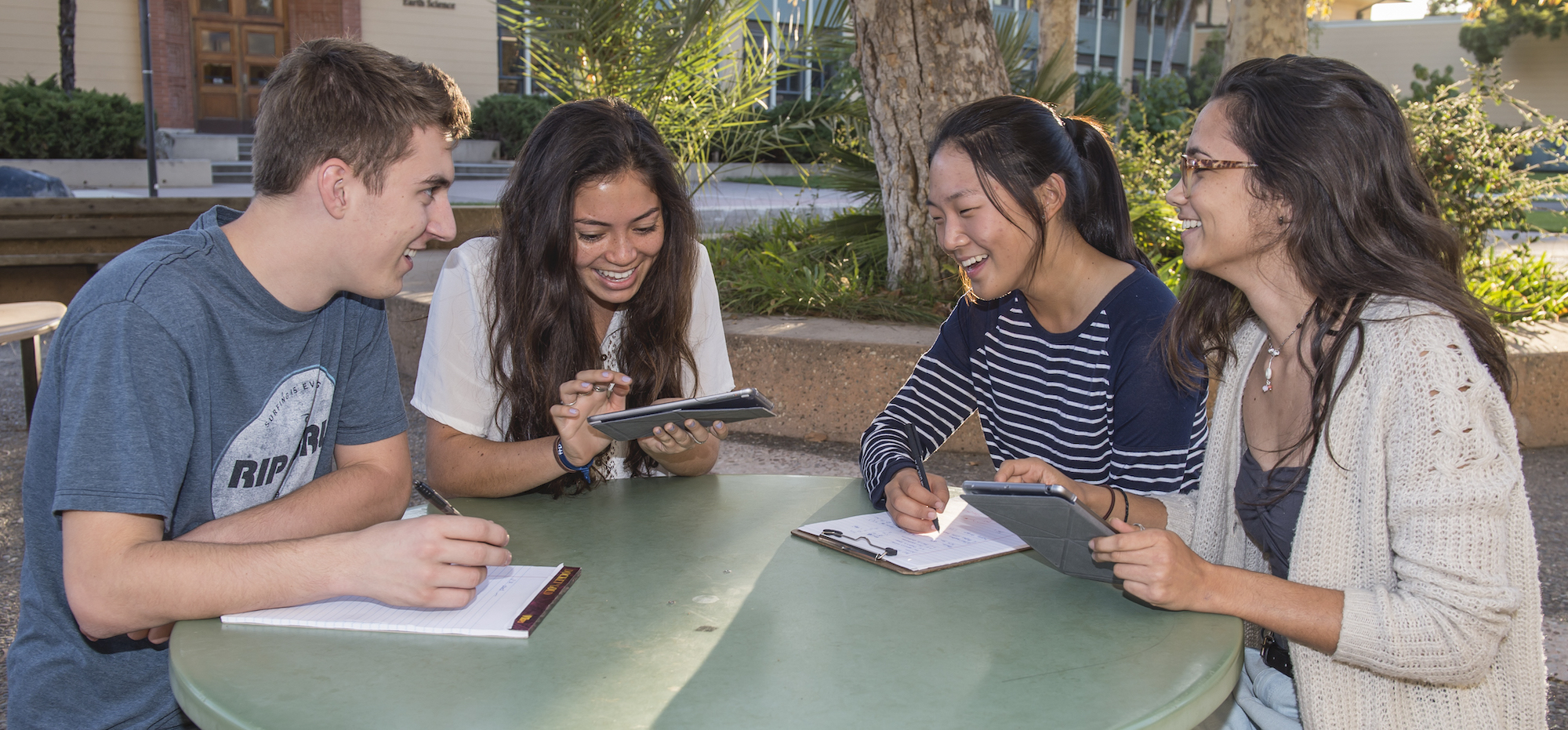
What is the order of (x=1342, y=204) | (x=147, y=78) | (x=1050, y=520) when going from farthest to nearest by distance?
(x=147, y=78)
(x=1342, y=204)
(x=1050, y=520)

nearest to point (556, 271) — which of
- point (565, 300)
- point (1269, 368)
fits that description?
point (565, 300)

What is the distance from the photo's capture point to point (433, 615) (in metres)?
1.51

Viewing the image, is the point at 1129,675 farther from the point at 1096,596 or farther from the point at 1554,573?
the point at 1554,573

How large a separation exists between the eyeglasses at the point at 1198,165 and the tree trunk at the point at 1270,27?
5.58 meters

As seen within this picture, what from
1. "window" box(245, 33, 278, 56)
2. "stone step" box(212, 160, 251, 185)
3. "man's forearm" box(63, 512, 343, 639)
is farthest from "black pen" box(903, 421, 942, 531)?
"window" box(245, 33, 278, 56)

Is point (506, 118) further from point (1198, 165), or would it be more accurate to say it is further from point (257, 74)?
point (1198, 165)

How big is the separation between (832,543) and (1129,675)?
0.61 metres

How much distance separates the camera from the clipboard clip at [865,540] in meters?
1.81

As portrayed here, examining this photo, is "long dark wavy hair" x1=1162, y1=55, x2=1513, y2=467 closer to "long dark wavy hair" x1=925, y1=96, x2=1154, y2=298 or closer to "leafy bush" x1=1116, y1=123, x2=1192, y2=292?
"long dark wavy hair" x1=925, y1=96, x2=1154, y2=298

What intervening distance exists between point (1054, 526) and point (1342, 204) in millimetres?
670

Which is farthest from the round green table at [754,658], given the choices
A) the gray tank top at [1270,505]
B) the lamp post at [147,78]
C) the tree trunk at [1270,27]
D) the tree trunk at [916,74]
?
the lamp post at [147,78]

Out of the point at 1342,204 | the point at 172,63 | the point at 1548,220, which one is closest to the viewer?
the point at 1342,204

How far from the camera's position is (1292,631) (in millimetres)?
1561

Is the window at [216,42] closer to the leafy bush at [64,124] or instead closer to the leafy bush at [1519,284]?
the leafy bush at [64,124]
